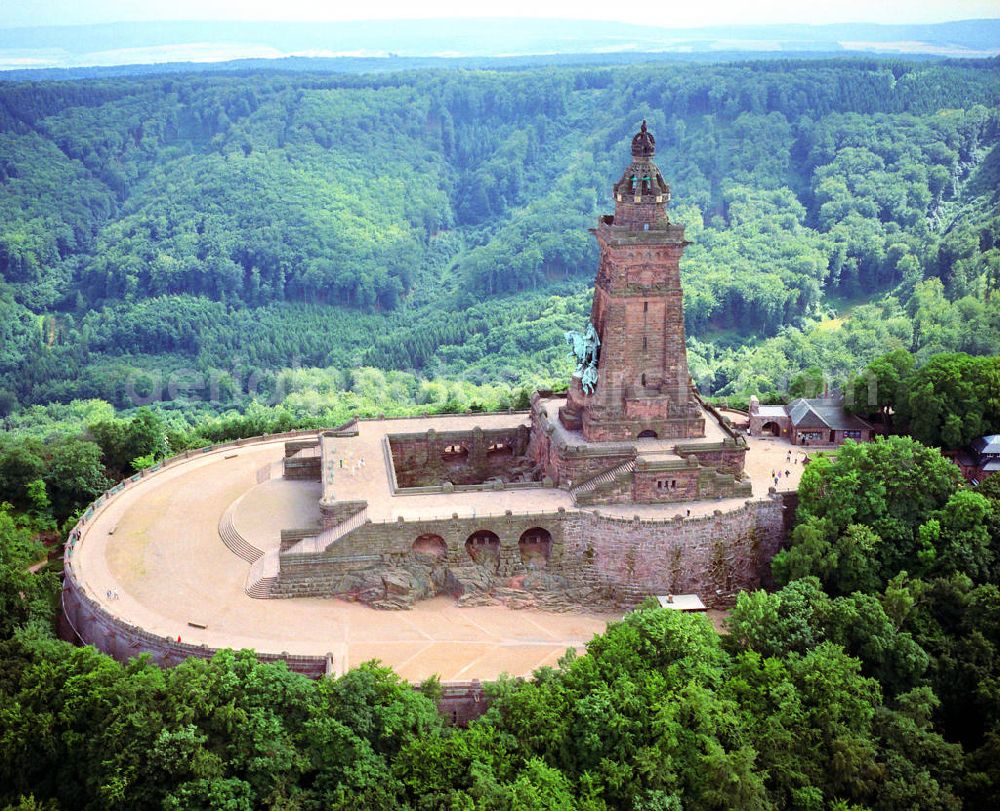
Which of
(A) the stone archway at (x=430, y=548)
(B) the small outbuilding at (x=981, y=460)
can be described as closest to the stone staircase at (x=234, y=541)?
(A) the stone archway at (x=430, y=548)

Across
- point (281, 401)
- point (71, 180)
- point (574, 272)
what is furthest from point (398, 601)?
point (71, 180)

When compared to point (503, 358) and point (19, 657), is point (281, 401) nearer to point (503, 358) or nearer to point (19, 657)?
point (503, 358)

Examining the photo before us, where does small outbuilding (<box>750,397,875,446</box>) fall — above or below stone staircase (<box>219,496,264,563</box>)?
above

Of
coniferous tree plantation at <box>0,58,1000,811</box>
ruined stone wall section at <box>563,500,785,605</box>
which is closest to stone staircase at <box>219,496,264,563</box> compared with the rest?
coniferous tree plantation at <box>0,58,1000,811</box>

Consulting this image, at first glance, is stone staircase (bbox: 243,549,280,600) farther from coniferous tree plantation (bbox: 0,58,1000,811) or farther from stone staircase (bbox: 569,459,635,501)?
stone staircase (bbox: 569,459,635,501)

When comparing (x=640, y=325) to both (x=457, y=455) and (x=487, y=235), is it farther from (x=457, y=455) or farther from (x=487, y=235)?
(x=487, y=235)

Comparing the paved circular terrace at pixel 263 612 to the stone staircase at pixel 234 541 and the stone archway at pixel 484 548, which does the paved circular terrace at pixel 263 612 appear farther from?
the stone archway at pixel 484 548

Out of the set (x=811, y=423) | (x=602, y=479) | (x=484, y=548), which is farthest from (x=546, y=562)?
(x=811, y=423)
